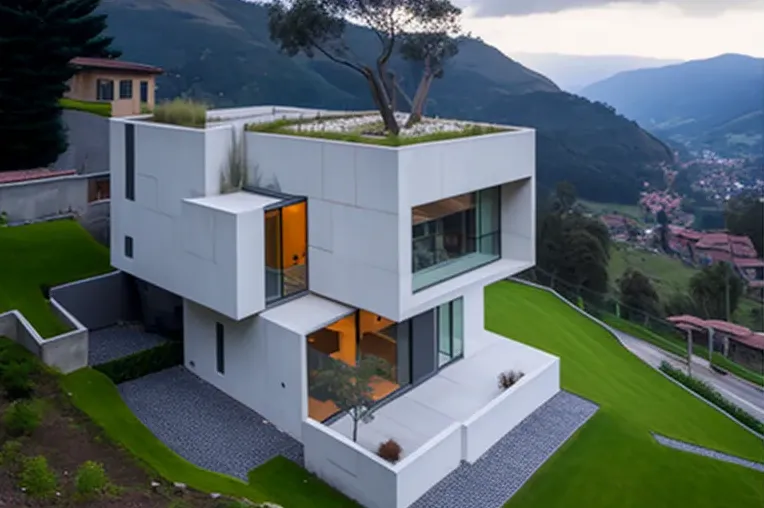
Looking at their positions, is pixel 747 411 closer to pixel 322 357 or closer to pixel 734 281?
pixel 322 357

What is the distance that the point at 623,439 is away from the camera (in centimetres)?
1530

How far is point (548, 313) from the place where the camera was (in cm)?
2822

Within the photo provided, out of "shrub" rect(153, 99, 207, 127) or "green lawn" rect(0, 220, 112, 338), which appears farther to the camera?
"shrub" rect(153, 99, 207, 127)

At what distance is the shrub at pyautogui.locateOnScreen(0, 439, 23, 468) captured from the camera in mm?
9984

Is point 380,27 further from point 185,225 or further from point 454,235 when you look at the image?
point 185,225

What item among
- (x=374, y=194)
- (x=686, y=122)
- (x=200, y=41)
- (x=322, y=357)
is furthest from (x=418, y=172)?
(x=686, y=122)

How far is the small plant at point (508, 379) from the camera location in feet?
49.8

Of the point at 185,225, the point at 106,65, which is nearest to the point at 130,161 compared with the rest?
the point at 185,225

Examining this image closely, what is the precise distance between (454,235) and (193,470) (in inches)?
287

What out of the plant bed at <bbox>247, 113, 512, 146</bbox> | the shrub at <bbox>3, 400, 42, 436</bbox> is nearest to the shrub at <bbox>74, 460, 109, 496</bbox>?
the shrub at <bbox>3, 400, 42, 436</bbox>

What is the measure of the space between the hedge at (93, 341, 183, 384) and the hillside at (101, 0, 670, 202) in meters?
67.5

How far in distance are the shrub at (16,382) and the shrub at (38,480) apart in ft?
10.3

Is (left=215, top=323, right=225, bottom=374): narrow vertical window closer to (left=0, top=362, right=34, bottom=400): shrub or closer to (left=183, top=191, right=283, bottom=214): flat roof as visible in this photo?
(left=183, top=191, right=283, bottom=214): flat roof

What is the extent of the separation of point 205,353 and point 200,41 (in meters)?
102
